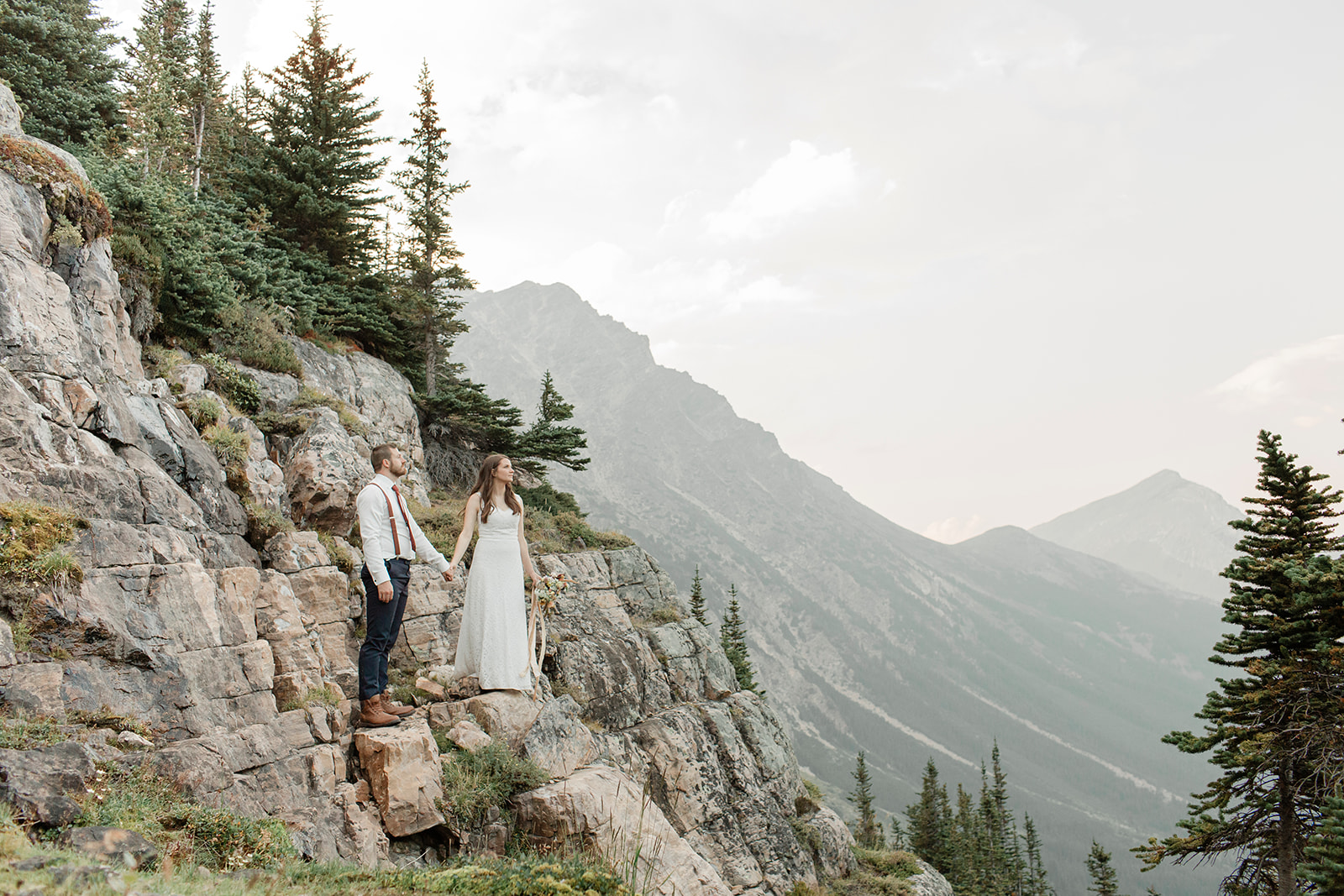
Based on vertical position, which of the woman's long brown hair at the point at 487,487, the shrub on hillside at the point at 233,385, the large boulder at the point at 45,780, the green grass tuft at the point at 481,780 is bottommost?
the green grass tuft at the point at 481,780

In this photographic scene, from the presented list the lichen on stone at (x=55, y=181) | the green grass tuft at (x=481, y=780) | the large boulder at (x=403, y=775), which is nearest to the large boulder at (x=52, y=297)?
the lichen on stone at (x=55, y=181)

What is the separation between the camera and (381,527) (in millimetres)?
8078

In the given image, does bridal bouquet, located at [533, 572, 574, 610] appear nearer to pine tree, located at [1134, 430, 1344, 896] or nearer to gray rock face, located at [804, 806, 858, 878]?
pine tree, located at [1134, 430, 1344, 896]

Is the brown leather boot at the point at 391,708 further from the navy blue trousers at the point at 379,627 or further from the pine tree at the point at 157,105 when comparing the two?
the pine tree at the point at 157,105

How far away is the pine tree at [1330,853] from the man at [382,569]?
43.5 feet

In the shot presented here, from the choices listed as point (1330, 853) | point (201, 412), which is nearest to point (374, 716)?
point (201, 412)

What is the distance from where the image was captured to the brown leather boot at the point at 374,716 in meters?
8.20

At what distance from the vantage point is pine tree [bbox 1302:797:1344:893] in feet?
31.6

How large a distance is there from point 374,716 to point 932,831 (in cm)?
6072

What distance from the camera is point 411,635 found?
38.0 ft

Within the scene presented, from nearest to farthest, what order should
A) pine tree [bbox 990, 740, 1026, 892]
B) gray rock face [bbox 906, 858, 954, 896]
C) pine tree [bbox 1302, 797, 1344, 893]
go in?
1. pine tree [bbox 1302, 797, 1344, 893]
2. gray rock face [bbox 906, 858, 954, 896]
3. pine tree [bbox 990, 740, 1026, 892]

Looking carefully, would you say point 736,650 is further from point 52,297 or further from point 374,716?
point 52,297

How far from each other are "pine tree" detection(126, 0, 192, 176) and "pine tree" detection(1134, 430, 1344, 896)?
2748cm

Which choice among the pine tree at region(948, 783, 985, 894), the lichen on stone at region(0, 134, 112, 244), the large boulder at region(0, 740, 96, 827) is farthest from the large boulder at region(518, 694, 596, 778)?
the pine tree at region(948, 783, 985, 894)
